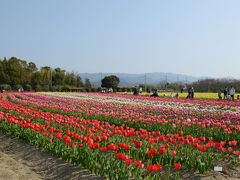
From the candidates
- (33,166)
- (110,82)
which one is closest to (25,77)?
(110,82)

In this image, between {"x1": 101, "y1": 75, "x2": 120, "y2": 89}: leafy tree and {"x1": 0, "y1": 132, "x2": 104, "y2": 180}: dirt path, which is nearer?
{"x1": 0, "y1": 132, "x2": 104, "y2": 180}: dirt path

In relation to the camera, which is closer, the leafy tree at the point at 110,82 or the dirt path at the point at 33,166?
the dirt path at the point at 33,166

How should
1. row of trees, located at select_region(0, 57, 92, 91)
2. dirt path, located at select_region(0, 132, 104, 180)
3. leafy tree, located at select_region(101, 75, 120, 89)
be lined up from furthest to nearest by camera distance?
leafy tree, located at select_region(101, 75, 120, 89)
row of trees, located at select_region(0, 57, 92, 91)
dirt path, located at select_region(0, 132, 104, 180)

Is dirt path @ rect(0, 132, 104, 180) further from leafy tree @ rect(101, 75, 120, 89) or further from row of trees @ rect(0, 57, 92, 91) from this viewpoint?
leafy tree @ rect(101, 75, 120, 89)

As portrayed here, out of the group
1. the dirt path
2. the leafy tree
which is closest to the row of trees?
the leafy tree

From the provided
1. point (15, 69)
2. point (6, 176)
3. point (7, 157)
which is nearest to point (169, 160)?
point (6, 176)

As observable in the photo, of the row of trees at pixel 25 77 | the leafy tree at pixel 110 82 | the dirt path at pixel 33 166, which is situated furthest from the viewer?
the leafy tree at pixel 110 82

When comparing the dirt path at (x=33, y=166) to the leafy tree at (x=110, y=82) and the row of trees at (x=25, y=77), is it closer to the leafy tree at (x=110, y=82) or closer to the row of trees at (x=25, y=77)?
the row of trees at (x=25, y=77)

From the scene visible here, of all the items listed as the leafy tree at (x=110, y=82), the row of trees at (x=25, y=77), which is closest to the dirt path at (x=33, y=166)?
the row of trees at (x=25, y=77)

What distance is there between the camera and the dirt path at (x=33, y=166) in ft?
12.9

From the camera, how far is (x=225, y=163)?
4605mm

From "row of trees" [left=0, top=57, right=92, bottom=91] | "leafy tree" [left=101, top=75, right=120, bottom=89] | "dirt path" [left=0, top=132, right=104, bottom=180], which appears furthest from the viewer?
"leafy tree" [left=101, top=75, right=120, bottom=89]

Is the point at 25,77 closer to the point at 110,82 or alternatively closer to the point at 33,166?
the point at 110,82

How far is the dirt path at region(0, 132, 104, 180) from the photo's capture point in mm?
3939
